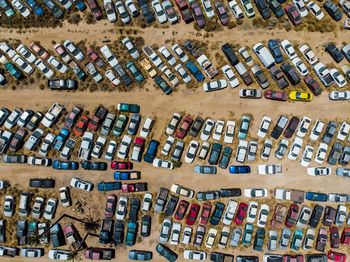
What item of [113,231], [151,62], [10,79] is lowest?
[113,231]

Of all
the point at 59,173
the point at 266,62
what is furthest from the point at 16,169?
the point at 266,62

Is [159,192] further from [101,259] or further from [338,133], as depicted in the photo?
[338,133]

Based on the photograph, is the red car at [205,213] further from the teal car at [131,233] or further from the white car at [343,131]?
the white car at [343,131]

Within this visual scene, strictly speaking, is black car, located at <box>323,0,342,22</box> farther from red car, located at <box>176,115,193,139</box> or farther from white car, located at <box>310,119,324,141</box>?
red car, located at <box>176,115,193,139</box>

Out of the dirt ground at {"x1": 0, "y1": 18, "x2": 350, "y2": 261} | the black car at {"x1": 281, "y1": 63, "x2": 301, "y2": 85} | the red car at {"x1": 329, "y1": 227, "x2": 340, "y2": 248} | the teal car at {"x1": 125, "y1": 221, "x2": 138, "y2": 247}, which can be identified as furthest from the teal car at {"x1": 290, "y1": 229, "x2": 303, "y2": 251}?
the teal car at {"x1": 125, "y1": 221, "x2": 138, "y2": 247}

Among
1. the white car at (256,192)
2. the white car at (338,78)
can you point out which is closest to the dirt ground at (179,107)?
the white car at (256,192)
